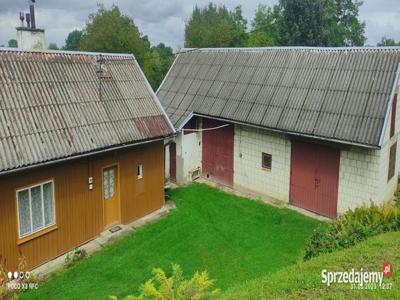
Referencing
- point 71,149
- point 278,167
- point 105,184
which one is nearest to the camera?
point 71,149

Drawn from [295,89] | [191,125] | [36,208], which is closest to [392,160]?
[295,89]

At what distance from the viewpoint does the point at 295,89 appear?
1495cm

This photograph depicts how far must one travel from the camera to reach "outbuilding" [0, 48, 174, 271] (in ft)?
32.1

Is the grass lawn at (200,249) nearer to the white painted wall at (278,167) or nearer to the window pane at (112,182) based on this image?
the white painted wall at (278,167)

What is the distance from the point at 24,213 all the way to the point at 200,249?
5044mm

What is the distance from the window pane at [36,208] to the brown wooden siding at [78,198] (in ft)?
0.99

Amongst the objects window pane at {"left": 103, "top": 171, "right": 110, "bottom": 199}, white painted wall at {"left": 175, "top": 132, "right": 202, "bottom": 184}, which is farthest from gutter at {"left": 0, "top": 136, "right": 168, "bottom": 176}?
white painted wall at {"left": 175, "top": 132, "right": 202, "bottom": 184}

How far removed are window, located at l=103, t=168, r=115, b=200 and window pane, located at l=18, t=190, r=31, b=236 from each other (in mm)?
2742

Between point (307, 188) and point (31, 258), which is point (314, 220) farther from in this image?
point (31, 258)

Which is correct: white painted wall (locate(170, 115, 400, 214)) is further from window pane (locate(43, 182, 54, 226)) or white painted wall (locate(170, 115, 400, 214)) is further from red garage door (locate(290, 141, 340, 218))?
window pane (locate(43, 182, 54, 226))

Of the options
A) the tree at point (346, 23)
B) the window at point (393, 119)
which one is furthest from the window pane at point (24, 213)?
the tree at point (346, 23)

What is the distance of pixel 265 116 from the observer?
591 inches

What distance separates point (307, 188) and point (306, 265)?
24.5ft

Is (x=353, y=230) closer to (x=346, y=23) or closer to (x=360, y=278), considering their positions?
(x=360, y=278)
